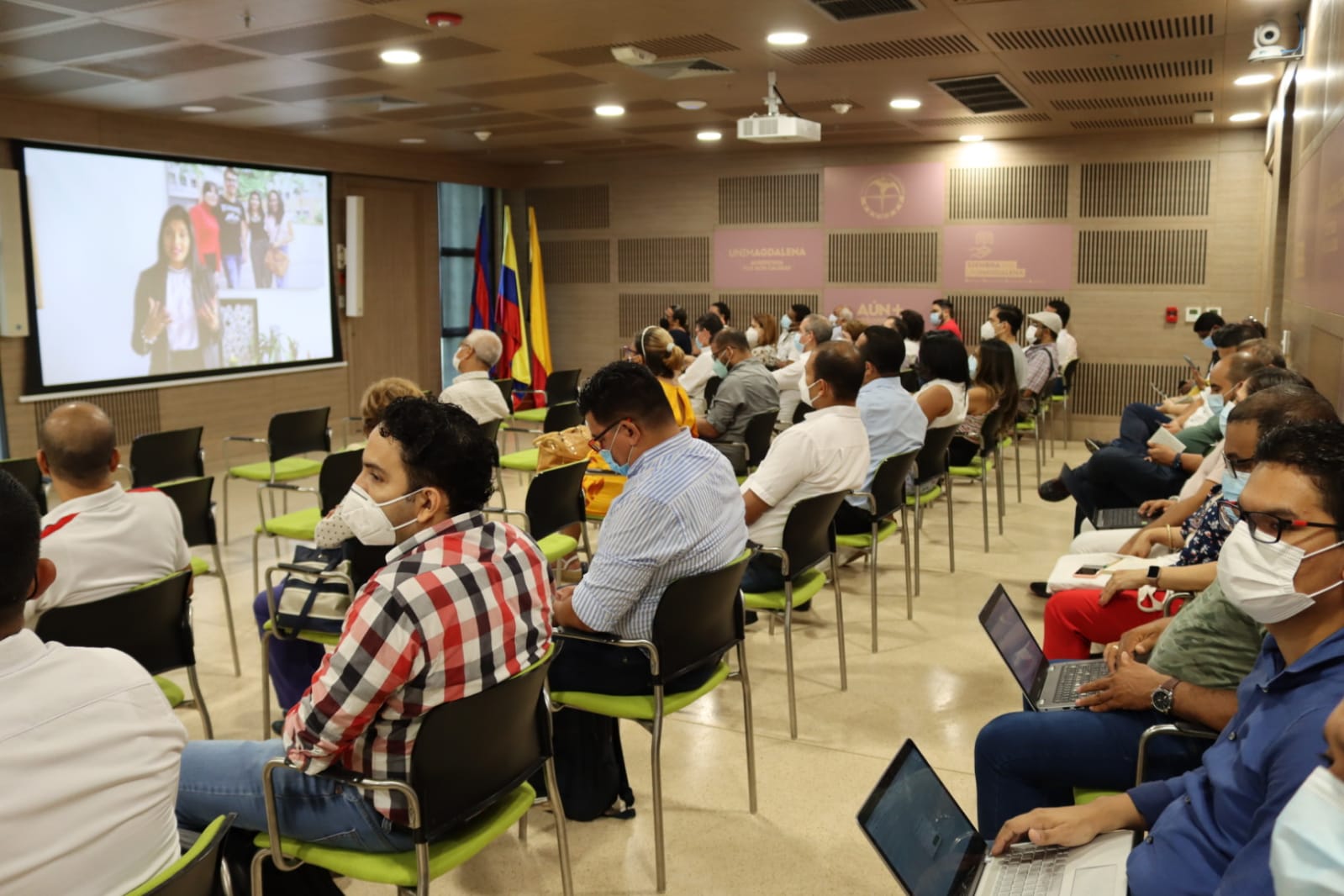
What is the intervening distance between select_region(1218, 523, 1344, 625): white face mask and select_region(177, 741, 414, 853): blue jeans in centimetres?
161

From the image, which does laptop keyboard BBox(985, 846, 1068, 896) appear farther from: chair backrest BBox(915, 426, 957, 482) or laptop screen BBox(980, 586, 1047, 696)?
chair backrest BBox(915, 426, 957, 482)

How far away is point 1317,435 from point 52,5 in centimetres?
555

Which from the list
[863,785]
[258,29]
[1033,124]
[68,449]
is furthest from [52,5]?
[1033,124]

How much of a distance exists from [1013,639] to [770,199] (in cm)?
938

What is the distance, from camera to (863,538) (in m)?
4.53

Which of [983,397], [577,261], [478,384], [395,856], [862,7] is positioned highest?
[862,7]

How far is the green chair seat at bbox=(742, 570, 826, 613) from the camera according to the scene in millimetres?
3652

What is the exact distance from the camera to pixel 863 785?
10.9 ft

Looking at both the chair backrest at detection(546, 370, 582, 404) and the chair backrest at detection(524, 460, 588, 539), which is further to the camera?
the chair backrest at detection(546, 370, 582, 404)

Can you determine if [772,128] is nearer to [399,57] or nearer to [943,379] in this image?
[943,379]

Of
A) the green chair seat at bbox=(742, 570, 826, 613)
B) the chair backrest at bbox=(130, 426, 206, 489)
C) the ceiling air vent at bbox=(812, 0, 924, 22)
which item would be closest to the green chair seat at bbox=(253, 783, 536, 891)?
the green chair seat at bbox=(742, 570, 826, 613)

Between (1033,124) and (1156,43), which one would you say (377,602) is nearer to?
(1156,43)

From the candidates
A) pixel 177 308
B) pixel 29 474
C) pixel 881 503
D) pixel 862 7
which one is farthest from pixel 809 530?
pixel 177 308

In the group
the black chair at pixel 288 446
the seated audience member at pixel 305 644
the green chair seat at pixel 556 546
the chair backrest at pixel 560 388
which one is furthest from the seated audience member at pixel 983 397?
the black chair at pixel 288 446
